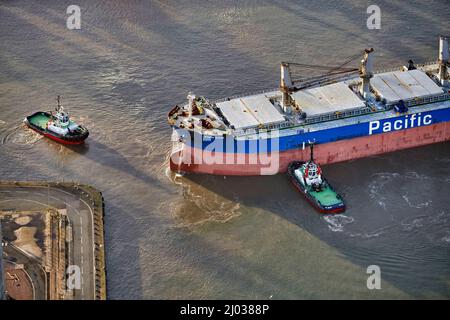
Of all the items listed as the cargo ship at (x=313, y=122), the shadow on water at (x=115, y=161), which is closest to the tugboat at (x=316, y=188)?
Result: the cargo ship at (x=313, y=122)

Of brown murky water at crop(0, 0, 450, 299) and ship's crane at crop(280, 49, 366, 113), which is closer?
brown murky water at crop(0, 0, 450, 299)

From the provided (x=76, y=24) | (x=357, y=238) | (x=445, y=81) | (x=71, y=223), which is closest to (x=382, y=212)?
(x=357, y=238)

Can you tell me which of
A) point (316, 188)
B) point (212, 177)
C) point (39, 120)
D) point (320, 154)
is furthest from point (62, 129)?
point (316, 188)

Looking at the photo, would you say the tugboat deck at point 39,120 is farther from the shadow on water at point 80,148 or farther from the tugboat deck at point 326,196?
the tugboat deck at point 326,196

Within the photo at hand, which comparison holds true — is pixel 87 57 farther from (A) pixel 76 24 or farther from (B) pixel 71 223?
(B) pixel 71 223

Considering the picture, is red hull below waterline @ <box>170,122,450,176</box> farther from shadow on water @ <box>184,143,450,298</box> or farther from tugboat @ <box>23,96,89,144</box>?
tugboat @ <box>23,96,89,144</box>

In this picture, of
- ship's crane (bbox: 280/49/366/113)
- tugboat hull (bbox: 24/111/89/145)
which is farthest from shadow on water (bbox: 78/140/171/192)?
ship's crane (bbox: 280/49/366/113)
